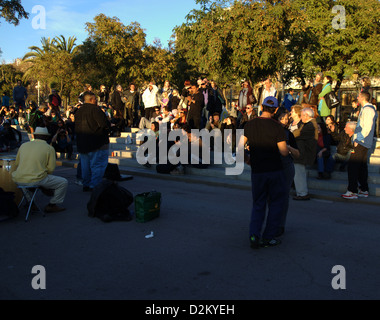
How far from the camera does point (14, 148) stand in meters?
17.4

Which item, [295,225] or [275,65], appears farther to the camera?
[275,65]

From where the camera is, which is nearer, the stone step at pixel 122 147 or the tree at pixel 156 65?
the stone step at pixel 122 147

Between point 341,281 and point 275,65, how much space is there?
1276 cm

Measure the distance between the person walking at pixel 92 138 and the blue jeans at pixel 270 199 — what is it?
15.1 feet

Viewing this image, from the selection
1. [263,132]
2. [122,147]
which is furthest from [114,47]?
[263,132]

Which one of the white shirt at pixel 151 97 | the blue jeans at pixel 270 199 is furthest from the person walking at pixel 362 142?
the white shirt at pixel 151 97

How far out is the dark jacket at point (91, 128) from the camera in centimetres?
871

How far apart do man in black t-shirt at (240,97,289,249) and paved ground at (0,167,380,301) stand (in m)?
0.27

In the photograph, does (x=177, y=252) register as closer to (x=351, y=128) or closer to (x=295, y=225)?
(x=295, y=225)

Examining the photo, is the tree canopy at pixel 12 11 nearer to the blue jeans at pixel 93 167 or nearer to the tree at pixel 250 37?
the tree at pixel 250 37

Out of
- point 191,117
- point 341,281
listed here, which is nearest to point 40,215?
point 341,281

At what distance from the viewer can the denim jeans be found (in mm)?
7942

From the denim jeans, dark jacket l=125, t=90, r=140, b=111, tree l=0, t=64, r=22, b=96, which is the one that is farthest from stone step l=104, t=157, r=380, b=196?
tree l=0, t=64, r=22, b=96

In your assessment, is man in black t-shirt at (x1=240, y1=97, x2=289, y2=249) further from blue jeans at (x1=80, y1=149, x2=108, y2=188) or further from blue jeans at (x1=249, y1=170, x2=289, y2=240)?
blue jeans at (x1=80, y1=149, x2=108, y2=188)
